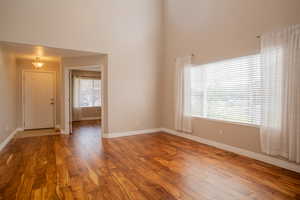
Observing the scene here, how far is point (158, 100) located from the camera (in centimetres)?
596

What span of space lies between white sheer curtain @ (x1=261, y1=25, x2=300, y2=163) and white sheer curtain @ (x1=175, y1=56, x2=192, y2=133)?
6.52 ft

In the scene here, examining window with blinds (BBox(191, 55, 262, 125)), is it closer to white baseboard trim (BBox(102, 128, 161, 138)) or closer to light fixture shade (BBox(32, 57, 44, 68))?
white baseboard trim (BBox(102, 128, 161, 138))

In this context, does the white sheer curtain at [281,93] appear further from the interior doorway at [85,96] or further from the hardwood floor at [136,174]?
the interior doorway at [85,96]

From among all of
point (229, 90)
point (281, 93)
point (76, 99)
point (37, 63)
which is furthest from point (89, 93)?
point (281, 93)

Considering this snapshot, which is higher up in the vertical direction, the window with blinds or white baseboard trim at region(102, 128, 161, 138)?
the window with blinds

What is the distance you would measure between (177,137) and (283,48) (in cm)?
340

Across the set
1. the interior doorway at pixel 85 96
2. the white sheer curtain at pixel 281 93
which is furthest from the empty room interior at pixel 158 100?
the interior doorway at pixel 85 96

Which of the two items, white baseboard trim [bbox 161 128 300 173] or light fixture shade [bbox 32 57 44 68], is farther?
light fixture shade [bbox 32 57 44 68]

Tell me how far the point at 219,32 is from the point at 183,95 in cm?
192

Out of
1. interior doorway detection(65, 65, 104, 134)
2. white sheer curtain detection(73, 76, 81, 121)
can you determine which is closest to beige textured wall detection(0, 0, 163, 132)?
interior doorway detection(65, 65, 104, 134)

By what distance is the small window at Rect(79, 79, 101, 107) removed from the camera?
8555 millimetres

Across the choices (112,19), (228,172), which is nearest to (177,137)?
(228,172)

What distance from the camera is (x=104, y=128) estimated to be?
5188 millimetres

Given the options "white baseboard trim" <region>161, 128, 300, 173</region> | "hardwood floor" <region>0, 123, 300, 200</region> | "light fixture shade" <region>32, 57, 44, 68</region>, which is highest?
"light fixture shade" <region>32, 57, 44, 68</region>
